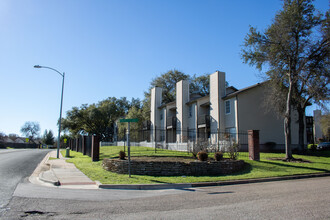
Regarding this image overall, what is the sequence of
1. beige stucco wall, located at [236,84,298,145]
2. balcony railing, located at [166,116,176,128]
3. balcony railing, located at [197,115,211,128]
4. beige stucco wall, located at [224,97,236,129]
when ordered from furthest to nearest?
balcony railing, located at [166,116,176,128], balcony railing, located at [197,115,211,128], beige stucco wall, located at [224,97,236,129], beige stucco wall, located at [236,84,298,145]

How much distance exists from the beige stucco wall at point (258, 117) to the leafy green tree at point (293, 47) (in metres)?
5.15

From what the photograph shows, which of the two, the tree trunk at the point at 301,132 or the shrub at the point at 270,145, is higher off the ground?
the tree trunk at the point at 301,132

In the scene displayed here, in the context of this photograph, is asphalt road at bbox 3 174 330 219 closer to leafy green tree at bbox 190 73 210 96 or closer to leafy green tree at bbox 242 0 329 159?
leafy green tree at bbox 242 0 329 159

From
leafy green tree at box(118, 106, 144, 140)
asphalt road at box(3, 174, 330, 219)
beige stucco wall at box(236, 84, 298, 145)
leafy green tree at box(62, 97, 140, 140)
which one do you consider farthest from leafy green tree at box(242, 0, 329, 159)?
leafy green tree at box(62, 97, 140, 140)

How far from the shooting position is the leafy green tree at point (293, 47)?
18.3m

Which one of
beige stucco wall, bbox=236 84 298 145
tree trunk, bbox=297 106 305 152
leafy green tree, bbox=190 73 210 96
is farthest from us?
leafy green tree, bbox=190 73 210 96

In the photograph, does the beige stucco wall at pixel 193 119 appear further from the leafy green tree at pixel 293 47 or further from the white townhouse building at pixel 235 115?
the leafy green tree at pixel 293 47

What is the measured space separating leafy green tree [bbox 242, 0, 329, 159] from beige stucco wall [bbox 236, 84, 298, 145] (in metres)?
5.15

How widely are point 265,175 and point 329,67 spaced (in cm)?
1202

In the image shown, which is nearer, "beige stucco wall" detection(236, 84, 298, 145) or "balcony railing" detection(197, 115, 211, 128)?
"beige stucco wall" detection(236, 84, 298, 145)

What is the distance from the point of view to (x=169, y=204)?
272 inches

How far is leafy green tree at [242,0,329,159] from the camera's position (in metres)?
18.3

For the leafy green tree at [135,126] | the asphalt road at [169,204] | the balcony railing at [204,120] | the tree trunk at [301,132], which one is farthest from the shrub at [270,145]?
the leafy green tree at [135,126]

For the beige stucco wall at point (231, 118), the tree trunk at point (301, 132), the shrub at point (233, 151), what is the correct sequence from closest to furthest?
the shrub at point (233, 151)
the tree trunk at point (301, 132)
the beige stucco wall at point (231, 118)
